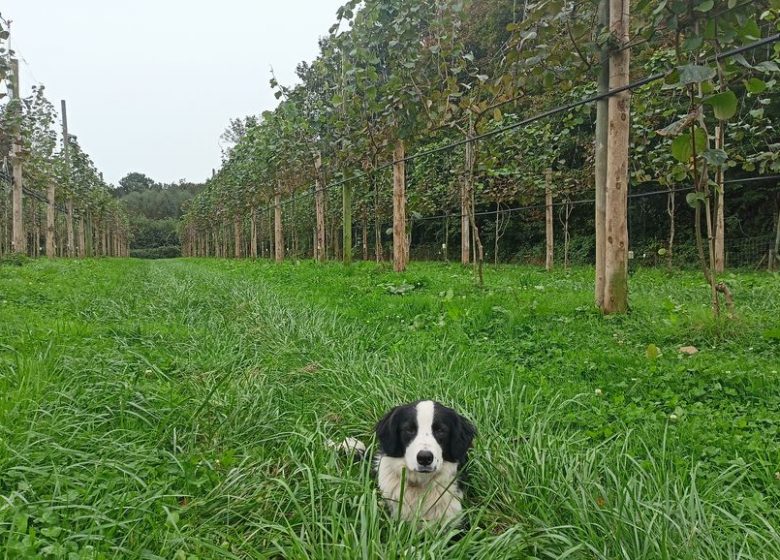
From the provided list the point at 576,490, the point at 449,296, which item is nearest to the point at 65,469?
the point at 576,490

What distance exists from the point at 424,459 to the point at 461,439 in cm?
32

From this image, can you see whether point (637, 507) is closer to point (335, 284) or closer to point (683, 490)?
point (683, 490)

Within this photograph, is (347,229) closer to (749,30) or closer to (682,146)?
(682,146)

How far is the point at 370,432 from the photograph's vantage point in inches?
132

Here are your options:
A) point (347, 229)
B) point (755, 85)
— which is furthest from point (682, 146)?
point (347, 229)

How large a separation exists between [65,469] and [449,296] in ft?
18.8

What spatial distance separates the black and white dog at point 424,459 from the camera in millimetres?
2434

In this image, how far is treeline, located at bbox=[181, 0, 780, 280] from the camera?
4.53 meters

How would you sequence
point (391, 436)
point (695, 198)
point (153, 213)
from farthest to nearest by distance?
point (153, 213) < point (695, 198) < point (391, 436)

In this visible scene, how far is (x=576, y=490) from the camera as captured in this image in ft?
8.15

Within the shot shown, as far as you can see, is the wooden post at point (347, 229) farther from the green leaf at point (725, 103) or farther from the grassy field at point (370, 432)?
the green leaf at point (725, 103)

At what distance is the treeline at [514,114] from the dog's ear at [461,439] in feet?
9.80

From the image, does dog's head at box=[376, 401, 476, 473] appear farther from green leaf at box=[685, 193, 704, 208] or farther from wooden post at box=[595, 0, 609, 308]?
wooden post at box=[595, 0, 609, 308]

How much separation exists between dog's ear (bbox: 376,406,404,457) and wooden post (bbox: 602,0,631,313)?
13.6ft
